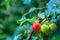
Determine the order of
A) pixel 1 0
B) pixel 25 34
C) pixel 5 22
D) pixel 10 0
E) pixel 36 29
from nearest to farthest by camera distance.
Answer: pixel 36 29
pixel 25 34
pixel 10 0
pixel 1 0
pixel 5 22

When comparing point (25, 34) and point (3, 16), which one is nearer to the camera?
point (25, 34)

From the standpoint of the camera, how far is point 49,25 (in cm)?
141

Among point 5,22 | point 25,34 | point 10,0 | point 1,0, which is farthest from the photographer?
point 5,22

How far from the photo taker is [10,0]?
166cm

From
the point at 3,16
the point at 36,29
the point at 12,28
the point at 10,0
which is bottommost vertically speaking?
the point at 36,29

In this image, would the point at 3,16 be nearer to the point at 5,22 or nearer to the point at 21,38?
the point at 5,22

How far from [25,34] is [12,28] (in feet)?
11.5

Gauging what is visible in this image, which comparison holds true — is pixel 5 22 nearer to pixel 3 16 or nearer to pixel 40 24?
pixel 3 16

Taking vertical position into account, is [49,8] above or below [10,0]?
below

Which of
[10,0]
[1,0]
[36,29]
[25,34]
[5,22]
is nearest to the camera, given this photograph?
[36,29]

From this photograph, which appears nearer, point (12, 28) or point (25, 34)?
point (25, 34)

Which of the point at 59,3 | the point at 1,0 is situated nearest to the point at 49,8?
the point at 59,3

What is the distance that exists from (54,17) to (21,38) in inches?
9.8

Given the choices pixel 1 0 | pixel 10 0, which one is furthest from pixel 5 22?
pixel 10 0
